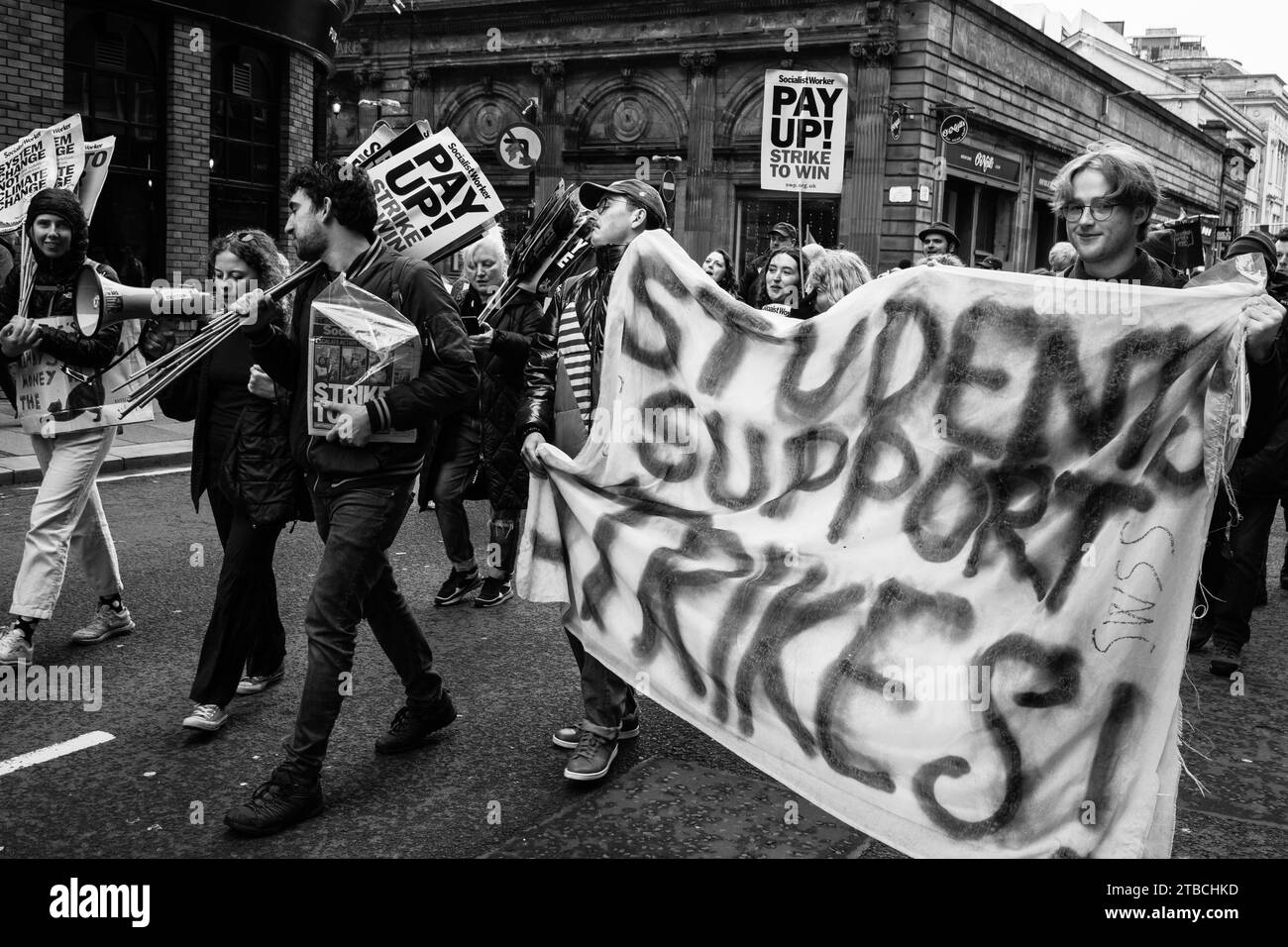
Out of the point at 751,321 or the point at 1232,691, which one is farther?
the point at 1232,691

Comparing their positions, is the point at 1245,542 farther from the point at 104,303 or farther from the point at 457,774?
the point at 104,303

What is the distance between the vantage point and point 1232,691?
18.4ft

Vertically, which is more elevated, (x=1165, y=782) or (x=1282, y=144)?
(x=1282, y=144)

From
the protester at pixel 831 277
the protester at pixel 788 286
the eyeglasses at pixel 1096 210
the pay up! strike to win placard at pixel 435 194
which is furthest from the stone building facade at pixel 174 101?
the eyeglasses at pixel 1096 210

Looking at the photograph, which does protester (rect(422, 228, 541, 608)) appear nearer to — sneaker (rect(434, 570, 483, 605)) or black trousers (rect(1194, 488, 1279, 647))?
sneaker (rect(434, 570, 483, 605))

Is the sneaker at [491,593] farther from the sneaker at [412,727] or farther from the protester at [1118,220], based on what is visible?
the protester at [1118,220]

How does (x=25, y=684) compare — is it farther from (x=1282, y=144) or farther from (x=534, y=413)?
(x=1282, y=144)

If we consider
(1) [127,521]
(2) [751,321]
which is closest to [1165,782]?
(2) [751,321]

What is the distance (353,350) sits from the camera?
13.3 ft

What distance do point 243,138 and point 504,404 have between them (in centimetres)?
1130

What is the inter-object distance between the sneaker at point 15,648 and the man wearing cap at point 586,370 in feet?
8.20

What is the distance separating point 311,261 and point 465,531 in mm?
2638

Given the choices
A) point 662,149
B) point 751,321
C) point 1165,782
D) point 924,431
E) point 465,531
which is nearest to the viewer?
point 1165,782

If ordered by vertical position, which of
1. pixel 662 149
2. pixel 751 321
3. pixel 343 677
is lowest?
pixel 343 677
